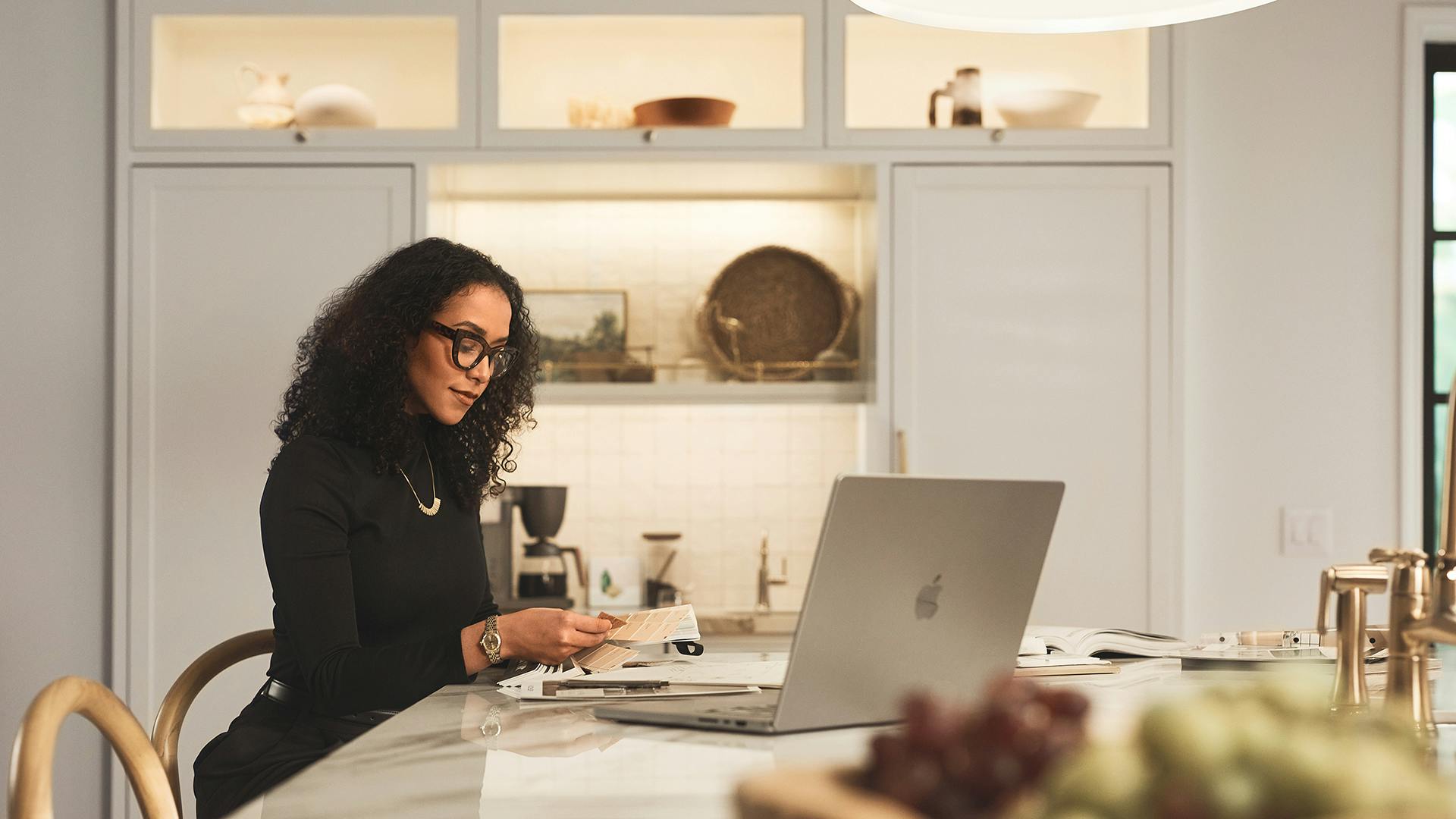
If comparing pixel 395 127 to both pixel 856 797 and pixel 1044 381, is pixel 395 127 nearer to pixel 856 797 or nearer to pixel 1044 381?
pixel 1044 381

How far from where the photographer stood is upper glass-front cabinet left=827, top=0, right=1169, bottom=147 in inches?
108

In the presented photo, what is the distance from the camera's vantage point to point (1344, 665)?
3.59 ft

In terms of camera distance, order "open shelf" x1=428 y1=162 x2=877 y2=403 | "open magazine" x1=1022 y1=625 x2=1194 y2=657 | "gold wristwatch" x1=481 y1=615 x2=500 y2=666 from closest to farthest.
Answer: "gold wristwatch" x1=481 y1=615 x2=500 y2=666 < "open magazine" x1=1022 y1=625 x2=1194 y2=657 < "open shelf" x1=428 y1=162 x2=877 y2=403

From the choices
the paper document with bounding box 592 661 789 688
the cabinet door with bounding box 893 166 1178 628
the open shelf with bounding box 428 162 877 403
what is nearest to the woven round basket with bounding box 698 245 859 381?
the open shelf with bounding box 428 162 877 403

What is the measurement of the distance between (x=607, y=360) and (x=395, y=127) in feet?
2.70

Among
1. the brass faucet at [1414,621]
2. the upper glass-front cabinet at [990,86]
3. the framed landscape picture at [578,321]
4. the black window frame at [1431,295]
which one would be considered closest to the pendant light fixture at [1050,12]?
the brass faucet at [1414,621]

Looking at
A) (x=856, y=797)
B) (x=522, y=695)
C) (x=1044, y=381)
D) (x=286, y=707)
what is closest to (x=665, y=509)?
(x=1044, y=381)

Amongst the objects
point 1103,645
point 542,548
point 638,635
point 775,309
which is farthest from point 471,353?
point 775,309

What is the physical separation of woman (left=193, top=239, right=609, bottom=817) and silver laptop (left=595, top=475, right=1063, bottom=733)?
0.39 metres

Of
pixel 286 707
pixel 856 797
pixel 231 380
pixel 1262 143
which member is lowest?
pixel 286 707

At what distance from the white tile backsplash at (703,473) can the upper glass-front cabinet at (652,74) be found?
789mm

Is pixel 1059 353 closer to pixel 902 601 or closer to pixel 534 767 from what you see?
pixel 902 601

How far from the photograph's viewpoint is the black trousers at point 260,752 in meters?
1.47

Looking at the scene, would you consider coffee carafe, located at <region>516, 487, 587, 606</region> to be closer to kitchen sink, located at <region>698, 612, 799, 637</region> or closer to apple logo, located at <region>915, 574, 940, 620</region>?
kitchen sink, located at <region>698, 612, 799, 637</region>
